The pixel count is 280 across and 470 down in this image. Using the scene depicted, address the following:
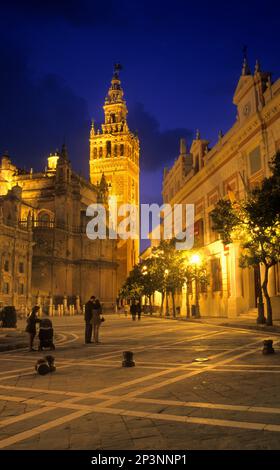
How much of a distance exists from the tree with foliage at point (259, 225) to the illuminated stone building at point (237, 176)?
5.45m

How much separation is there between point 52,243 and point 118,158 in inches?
1872

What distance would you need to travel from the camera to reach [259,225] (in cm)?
2008

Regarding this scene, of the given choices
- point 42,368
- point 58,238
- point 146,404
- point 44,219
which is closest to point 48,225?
point 44,219

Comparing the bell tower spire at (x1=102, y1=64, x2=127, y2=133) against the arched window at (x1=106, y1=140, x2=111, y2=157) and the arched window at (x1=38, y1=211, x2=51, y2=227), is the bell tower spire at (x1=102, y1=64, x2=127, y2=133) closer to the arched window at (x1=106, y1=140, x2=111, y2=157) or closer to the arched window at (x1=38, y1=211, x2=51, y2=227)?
the arched window at (x1=106, y1=140, x2=111, y2=157)

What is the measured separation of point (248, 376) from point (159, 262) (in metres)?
32.6

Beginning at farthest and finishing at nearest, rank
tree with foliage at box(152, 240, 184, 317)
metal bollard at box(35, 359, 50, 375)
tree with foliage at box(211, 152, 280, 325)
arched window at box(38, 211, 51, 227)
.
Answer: arched window at box(38, 211, 51, 227), tree with foliage at box(152, 240, 184, 317), tree with foliage at box(211, 152, 280, 325), metal bollard at box(35, 359, 50, 375)

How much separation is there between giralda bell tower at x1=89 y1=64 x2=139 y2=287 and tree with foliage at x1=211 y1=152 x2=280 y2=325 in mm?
84266

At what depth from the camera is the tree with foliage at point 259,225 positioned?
17.6 meters

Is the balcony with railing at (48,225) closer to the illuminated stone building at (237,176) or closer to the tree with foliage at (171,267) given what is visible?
the tree with foliage at (171,267)

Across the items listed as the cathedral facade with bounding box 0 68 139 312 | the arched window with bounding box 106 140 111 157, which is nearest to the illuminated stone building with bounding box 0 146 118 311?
the cathedral facade with bounding box 0 68 139 312

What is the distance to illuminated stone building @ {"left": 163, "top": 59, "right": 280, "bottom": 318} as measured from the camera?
2752 cm

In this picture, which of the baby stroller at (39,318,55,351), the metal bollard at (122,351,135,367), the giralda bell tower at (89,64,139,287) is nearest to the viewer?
the metal bollard at (122,351,135,367)

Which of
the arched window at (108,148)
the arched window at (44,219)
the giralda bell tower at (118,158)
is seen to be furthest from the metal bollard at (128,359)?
the arched window at (108,148)
